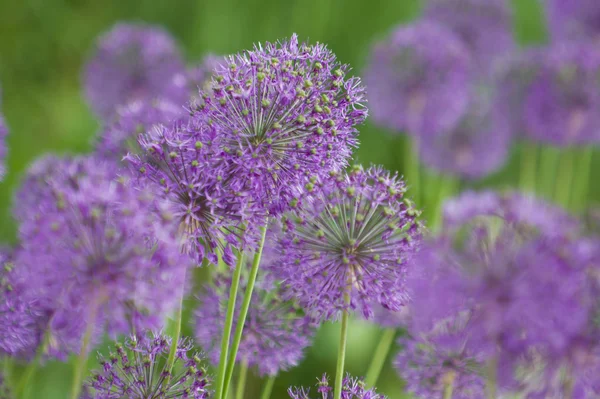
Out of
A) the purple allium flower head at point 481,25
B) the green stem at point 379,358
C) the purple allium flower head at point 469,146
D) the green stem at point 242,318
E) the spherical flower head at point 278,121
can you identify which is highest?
the purple allium flower head at point 481,25

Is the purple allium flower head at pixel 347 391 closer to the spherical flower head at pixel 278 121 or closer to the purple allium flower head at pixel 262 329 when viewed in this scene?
the purple allium flower head at pixel 262 329

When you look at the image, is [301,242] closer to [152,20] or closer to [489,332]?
[489,332]

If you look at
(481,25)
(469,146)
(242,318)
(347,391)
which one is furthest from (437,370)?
(481,25)

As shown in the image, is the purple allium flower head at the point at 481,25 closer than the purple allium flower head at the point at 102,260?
No

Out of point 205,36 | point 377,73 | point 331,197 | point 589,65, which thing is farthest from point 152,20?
point 331,197

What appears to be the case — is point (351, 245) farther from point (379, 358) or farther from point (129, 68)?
point (129, 68)

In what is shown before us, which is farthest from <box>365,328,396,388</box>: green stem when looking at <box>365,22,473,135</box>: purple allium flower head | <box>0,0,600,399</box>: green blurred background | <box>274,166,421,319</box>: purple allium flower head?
<box>0,0,600,399</box>: green blurred background

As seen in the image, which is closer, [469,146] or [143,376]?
[143,376]

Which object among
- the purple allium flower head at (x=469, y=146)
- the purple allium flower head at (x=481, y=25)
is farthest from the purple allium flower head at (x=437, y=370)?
the purple allium flower head at (x=481, y=25)
